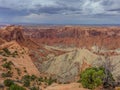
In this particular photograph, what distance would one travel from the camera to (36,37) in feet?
587

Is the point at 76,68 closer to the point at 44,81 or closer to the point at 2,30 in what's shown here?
the point at 44,81

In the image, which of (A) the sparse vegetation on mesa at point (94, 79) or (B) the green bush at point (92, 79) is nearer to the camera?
(B) the green bush at point (92, 79)

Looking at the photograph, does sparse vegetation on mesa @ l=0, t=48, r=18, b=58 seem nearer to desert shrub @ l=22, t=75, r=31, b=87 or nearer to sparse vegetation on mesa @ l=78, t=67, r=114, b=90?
desert shrub @ l=22, t=75, r=31, b=87

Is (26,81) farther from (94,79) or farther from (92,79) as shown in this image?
(94,79)

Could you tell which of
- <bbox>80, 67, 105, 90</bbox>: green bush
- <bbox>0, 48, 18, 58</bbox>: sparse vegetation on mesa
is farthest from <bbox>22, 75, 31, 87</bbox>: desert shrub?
<bbox>0, 48, 18, 58</bbox>: sparse vegetation on mesa

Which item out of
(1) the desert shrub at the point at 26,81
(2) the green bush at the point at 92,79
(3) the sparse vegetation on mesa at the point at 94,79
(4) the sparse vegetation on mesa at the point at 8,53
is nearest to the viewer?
(2) the green bush at the point at 92,79

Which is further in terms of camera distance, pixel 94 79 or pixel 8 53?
pixel 8 53

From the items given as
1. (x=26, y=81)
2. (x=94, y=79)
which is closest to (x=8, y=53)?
(x=26, y=81)

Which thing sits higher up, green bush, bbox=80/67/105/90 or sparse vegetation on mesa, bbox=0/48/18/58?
green bush, bbox=80/67/105/90

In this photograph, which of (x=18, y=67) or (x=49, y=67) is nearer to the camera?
(x=18, y=67)

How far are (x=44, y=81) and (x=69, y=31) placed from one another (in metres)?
123

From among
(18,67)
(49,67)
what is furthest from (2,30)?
(18,67)

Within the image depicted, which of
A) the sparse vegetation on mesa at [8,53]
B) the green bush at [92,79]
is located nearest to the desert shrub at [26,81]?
the green bush at [92,79]

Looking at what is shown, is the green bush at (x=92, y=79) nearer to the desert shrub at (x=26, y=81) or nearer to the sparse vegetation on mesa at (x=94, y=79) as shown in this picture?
the sparse vegetation on mesa at (x=94, y=79)
